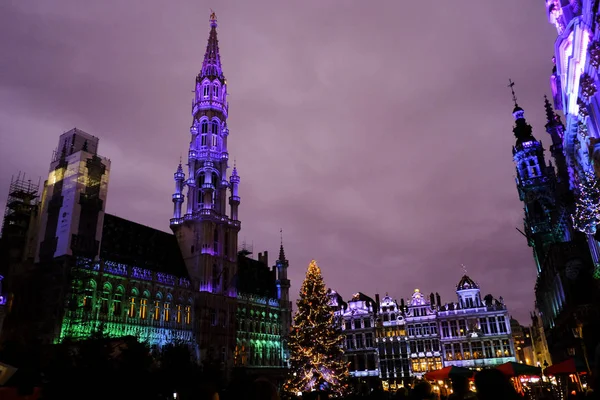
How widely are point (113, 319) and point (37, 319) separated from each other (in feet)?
21.8

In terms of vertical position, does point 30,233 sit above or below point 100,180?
below

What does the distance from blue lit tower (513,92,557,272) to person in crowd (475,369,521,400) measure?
53120mm

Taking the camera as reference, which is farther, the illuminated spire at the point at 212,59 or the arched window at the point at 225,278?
the illuminated spire at the point at 212,59

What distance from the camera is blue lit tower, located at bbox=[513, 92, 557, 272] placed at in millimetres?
51906

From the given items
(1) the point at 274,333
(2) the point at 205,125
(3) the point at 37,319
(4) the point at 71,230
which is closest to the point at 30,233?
(4) the point at 71,230

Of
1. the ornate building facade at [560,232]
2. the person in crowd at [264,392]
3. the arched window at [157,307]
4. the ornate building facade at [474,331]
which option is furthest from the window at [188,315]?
the person in crowd at [264,392]

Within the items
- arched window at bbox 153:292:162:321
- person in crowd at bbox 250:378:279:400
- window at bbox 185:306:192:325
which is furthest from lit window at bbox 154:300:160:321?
person in crowd at bbox 250:378:279:400

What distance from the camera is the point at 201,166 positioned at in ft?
202

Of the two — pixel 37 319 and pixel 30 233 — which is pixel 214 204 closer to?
pixel 30 233

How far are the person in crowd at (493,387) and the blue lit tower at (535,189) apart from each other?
174 feet

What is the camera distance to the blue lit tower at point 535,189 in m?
51.9

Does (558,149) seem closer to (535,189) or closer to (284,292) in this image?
(535,189)

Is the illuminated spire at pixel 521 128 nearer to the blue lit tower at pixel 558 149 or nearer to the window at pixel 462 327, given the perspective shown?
the blue lit tower at pixel 558 149

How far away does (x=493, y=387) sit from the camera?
4.04 meters
